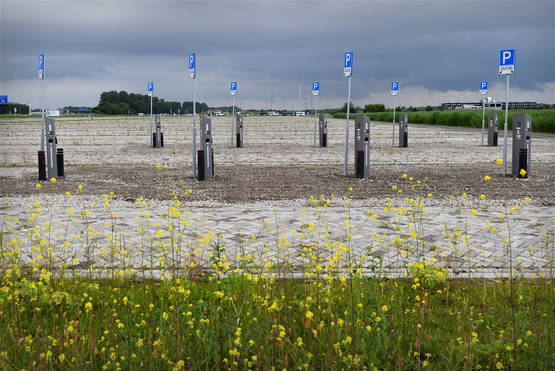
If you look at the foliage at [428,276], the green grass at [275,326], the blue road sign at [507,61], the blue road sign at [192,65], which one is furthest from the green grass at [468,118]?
the green grass at [275,326]

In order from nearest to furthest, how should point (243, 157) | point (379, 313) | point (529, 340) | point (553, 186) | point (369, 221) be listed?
point (529, 340) → point (379, 313) → point (369, 221) → point (553, 186) → point (243, 157)

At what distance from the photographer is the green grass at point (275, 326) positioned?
12.1ft

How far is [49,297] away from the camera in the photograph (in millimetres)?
4785

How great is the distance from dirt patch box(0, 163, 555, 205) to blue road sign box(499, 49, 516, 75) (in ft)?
8.50

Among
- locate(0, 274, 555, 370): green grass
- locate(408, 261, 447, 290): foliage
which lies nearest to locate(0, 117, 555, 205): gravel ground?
Result: locate(408, 261, 447, 290): foliage

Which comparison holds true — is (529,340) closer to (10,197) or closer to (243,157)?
(10,197)

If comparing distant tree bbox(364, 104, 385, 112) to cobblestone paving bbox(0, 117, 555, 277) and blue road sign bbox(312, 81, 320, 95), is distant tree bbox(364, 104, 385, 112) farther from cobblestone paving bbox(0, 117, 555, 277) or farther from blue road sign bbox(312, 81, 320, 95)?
cobblestone paving bbox(0, 117, 555, 277)

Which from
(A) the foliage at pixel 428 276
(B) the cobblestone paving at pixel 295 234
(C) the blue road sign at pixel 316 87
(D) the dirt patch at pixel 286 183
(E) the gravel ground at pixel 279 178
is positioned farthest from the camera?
(C) the blue road sign at pixel 316 87

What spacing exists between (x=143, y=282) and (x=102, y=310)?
2.90 ft

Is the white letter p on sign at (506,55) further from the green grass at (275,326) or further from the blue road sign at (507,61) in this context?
the green grass at (275,326)

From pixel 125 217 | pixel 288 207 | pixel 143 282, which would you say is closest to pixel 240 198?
pixel 288 207

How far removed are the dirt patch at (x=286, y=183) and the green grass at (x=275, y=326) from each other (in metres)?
6.38

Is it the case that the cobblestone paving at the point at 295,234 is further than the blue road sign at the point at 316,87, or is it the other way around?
the blue road sign at the point at 316,87

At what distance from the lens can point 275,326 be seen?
12.4 feet
